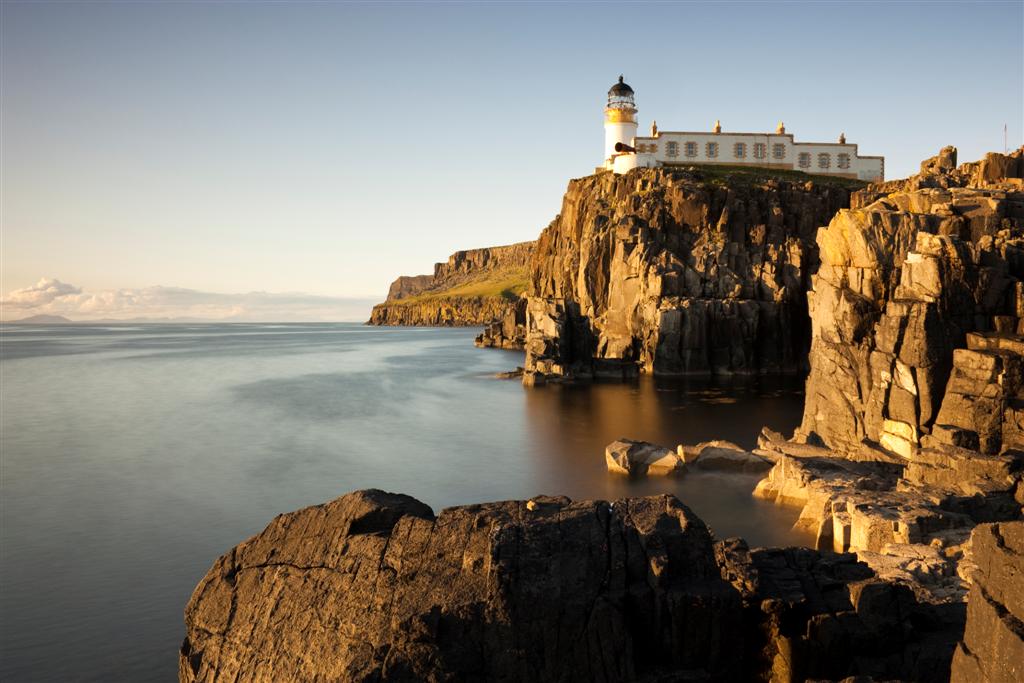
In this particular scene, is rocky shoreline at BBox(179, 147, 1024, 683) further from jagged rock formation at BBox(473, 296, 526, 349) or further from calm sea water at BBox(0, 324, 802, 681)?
jagged rock formation at BBox(473, 296, 526, 349)

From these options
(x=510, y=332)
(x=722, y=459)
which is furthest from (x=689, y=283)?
(x=510, y=332)

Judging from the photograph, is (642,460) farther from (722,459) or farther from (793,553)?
(793,553)

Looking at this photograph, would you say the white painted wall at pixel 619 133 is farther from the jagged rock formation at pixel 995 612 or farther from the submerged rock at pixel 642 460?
the jagged rock formation at pixel 995 612

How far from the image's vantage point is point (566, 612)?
39.0ft

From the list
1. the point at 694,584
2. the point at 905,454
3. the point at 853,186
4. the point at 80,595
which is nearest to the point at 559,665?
the point at 694,584

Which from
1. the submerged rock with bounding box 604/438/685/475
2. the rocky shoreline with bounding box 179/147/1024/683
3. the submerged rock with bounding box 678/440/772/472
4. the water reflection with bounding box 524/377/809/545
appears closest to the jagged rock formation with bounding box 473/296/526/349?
the water reflection with bounding box 524/377/809/545

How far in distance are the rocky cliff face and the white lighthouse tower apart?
83737 millimetres

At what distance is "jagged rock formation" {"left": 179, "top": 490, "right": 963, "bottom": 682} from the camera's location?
1172 cm

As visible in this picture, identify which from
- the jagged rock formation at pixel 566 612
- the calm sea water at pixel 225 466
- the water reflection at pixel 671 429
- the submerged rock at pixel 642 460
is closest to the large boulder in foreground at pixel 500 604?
the jagged rock formation at pixel 566 612

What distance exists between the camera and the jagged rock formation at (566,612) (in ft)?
38.4

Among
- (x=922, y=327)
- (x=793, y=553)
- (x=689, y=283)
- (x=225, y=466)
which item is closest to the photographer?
(x=793, y=553)

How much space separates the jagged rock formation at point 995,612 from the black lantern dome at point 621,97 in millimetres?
119704

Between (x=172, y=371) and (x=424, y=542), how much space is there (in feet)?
315

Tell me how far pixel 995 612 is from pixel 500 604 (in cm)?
679
